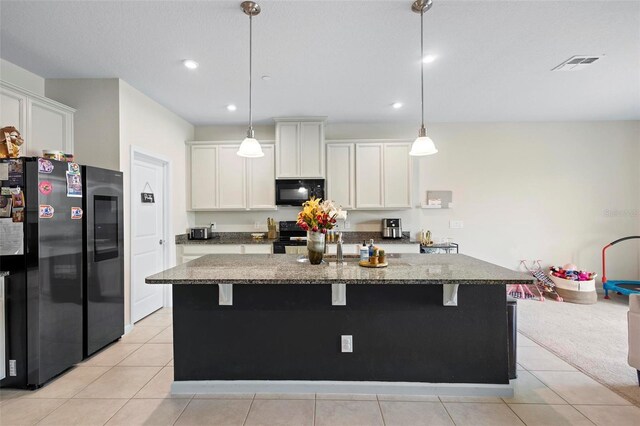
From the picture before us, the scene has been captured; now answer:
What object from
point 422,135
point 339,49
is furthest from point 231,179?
point 422,135

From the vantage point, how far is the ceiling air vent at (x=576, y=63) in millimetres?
2859

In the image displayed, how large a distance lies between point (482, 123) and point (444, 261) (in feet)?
11.2

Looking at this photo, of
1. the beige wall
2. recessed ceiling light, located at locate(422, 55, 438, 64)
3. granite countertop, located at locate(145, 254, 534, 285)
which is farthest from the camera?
the beige wall

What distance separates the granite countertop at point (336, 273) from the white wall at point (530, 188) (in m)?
2.56

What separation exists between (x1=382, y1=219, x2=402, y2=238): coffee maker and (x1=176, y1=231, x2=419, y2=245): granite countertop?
8 centimetres

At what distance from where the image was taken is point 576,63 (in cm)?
296

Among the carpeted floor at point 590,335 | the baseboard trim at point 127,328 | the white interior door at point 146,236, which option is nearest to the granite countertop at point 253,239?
the white interior door at point 146,236

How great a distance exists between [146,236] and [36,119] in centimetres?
162

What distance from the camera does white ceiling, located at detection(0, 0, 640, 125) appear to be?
86.6 inches

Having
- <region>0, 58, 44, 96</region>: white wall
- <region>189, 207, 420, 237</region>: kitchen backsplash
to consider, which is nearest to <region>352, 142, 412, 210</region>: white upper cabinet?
<region>189, 207, 420, 237</region>: kitchen backsplash

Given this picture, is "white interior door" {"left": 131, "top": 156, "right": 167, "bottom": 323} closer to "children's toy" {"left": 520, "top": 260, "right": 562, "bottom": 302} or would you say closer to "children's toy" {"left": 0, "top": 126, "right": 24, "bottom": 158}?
"children's toy" {"left": 0, "top": 126, "right": 24, "bottom": 158}

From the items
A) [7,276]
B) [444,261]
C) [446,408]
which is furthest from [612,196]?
[7,276]

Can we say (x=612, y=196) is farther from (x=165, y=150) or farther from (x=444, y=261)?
(x=165, y=150)

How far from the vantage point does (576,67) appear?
304 cm
